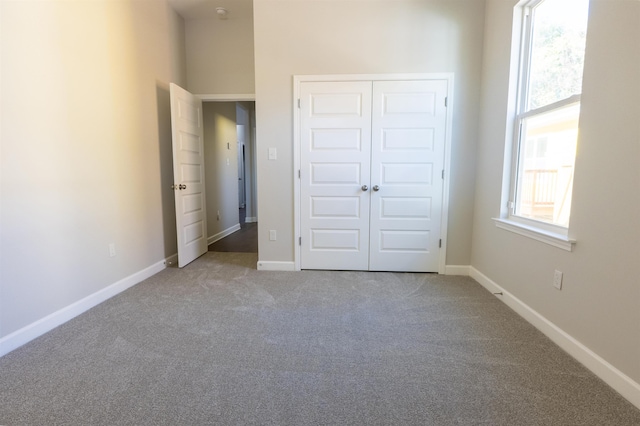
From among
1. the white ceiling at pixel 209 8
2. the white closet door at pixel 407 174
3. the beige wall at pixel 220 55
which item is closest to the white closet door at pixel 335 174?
the white closet door at pixel 407 174

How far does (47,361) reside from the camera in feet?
5.59

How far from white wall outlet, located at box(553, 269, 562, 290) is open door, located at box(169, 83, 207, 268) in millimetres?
3402

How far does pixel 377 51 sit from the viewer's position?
3045 mm

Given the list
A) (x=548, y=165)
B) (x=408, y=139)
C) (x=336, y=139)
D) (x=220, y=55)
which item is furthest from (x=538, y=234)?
(x=220, y=55)

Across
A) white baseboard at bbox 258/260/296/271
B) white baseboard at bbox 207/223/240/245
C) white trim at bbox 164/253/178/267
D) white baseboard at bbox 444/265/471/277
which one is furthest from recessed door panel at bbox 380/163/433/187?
white baseboard at bbox 207/223/240/245

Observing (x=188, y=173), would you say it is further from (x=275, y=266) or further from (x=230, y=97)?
(x=275, y=266)

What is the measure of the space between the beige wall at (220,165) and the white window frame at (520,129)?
3921 mm

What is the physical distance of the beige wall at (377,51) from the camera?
2.98 m

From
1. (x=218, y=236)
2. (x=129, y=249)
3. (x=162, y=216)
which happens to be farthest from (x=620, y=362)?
(x=218, y=236)

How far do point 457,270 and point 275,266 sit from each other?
78.0 inches

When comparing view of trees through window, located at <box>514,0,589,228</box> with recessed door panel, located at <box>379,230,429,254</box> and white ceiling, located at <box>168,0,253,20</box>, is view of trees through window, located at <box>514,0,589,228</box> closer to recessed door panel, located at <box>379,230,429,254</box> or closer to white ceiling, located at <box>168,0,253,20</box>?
recessed door panel, located at <box>379,230,429,254</box>

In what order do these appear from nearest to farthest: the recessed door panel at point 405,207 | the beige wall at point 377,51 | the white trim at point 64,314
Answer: the white trim at point 64,314 → the beige wall at point 377,51 → the recessed door panel at point 405,207

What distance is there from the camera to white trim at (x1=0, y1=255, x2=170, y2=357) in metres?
1.83

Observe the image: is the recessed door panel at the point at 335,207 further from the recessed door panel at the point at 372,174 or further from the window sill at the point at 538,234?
the window sill at the point at 538,234
